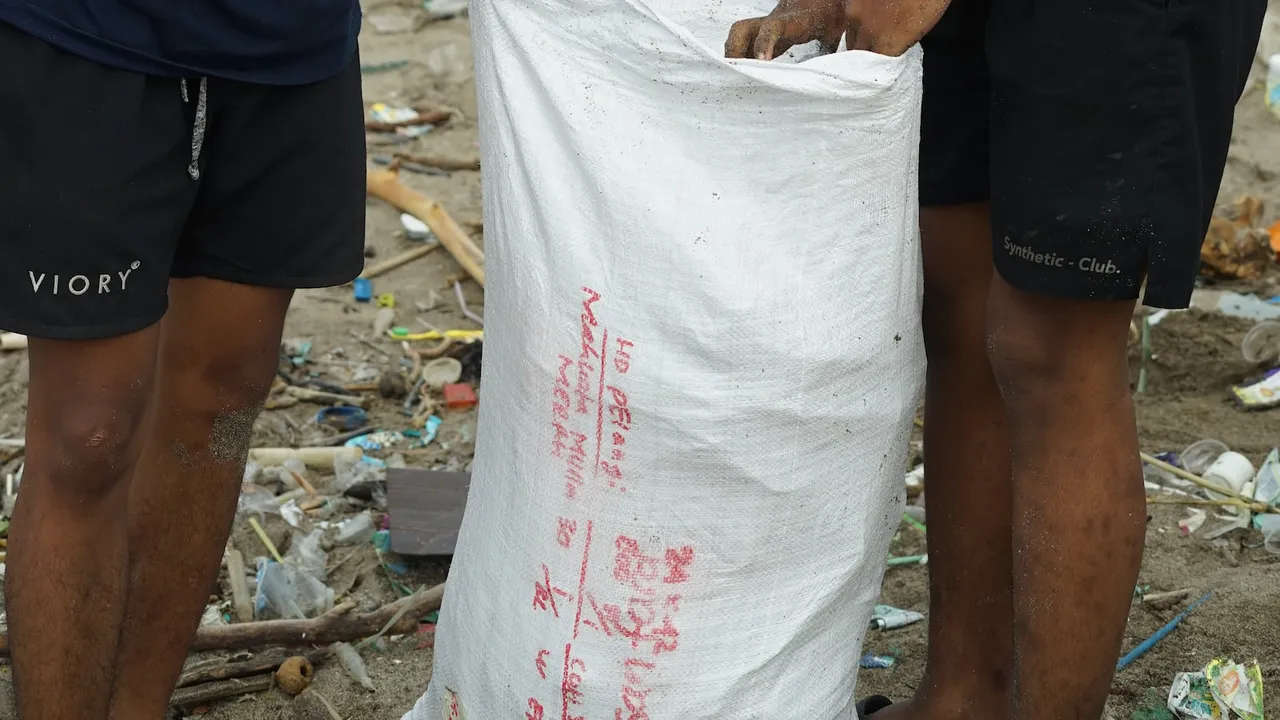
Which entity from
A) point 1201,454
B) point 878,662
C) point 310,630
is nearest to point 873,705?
point 878,662

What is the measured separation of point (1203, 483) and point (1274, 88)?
2.22 metres

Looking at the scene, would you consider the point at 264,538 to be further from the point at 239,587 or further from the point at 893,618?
the point at 893,618

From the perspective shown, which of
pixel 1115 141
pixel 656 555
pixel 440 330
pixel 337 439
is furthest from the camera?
pixel 440 330

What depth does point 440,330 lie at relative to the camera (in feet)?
12.5

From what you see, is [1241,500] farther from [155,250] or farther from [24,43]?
[24,43]

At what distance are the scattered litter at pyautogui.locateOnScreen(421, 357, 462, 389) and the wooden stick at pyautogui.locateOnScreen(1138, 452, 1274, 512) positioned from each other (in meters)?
1.61

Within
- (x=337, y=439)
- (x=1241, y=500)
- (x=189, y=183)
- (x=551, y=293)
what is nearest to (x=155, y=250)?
(x=189, y=183)

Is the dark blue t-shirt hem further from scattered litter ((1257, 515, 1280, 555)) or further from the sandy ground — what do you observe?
scattered litter ((1257, 515, 1280, 555))

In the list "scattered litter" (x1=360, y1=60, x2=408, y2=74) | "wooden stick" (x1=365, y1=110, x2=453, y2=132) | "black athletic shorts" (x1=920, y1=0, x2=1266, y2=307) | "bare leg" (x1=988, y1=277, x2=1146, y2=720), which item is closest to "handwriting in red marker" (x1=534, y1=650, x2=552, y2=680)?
"bare leg" (x1=988, y1=277, x2=1146, y2=720)

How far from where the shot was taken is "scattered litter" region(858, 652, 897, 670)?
92.7 inches

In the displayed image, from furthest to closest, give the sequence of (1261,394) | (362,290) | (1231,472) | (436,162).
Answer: (436,162), (362,290), (1261,394), (1231,472)

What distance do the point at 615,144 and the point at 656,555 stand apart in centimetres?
46

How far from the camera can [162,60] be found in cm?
162

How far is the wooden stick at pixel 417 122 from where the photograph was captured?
4945 mm
